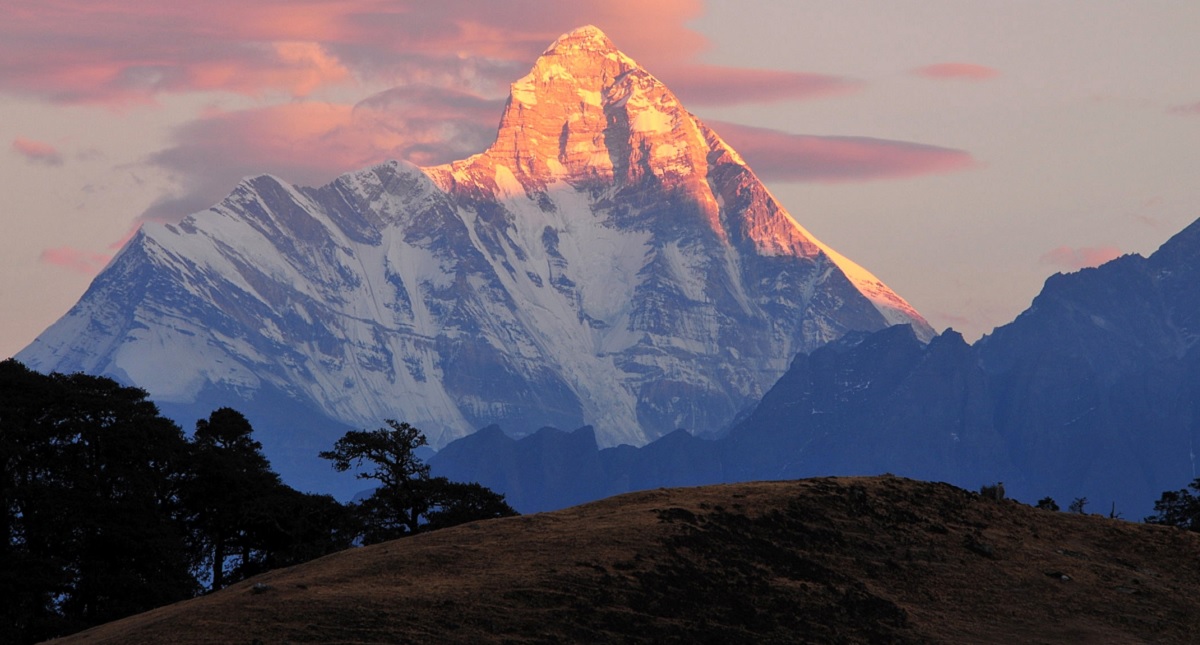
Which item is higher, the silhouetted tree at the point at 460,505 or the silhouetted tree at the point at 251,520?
the silhouetted tree at the point at 460,505

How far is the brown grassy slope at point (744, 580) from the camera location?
8344cm

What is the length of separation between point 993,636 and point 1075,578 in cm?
1108

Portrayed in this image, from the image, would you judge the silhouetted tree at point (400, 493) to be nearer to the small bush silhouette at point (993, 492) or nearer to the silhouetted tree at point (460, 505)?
the silhouetted tree at point (460, 505)

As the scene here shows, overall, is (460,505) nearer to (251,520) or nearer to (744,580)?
(251,520)

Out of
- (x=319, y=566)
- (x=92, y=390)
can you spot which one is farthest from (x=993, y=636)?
(x=92, y=390)

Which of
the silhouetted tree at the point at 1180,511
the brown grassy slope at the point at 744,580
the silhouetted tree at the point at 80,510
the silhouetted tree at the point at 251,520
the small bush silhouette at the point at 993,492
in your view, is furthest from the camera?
the silhouetted tree at the point at 1180,511

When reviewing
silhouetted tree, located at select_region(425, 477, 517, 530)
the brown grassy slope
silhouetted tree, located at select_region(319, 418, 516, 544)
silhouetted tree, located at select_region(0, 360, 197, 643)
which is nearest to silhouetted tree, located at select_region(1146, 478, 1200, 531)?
the brown grassy slope

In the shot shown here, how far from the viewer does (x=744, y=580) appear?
310ft

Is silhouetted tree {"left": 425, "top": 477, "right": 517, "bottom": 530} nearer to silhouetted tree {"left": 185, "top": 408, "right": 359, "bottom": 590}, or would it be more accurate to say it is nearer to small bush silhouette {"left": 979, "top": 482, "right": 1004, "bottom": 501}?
silhouetted tree {"left": 185, "top": 408, "right": 359, "bottom": 590}

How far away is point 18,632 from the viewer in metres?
108

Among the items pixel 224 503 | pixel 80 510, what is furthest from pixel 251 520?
pixel 80 510

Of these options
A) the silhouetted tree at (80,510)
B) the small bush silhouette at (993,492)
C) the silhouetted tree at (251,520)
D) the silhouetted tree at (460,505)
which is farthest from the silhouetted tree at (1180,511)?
the silhouetted tree at (80,510)


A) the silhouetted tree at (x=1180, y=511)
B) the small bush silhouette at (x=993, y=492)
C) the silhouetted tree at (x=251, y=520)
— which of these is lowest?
the small bush silhouette at (x=993, y=492)

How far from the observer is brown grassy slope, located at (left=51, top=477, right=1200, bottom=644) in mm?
83438
